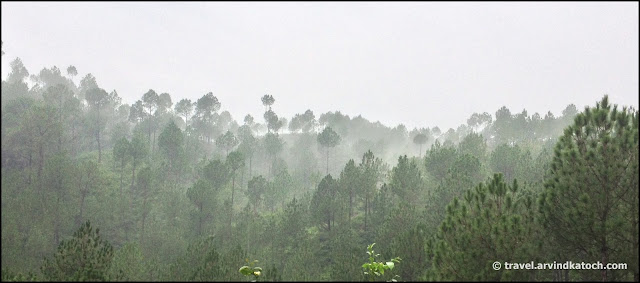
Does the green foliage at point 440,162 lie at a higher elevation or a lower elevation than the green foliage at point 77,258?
higher

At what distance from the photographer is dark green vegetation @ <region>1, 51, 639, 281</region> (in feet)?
30.5

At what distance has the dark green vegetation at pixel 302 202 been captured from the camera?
9305 mm

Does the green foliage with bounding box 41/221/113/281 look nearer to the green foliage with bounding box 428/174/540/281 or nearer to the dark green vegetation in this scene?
the dark green vegetation

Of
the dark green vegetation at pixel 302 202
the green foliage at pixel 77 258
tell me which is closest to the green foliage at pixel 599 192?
the dark green vegetation at pixel 302 202

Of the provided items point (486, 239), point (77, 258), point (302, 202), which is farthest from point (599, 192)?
point (302, 202)

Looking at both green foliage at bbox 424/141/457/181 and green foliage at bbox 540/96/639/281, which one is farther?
green foliage at bbox 424/141/457/181

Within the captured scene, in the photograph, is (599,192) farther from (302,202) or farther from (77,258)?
(302,202)

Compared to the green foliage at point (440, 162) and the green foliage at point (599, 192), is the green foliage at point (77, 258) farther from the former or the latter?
the green foliage at point (440, 162)

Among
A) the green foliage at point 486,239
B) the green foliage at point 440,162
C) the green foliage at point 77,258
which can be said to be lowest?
the green foliage at point 77,258

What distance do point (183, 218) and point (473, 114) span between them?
261 feet

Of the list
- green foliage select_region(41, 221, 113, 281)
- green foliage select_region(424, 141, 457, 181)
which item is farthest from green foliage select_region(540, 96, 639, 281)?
green foliage select_region(424, 141, 457, 181)

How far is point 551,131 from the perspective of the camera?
65250 mm

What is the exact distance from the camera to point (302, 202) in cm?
4144

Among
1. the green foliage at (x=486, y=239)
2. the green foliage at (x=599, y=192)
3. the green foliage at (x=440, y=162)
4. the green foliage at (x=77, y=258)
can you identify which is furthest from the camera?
the green foliage at (x=440, y=162)
